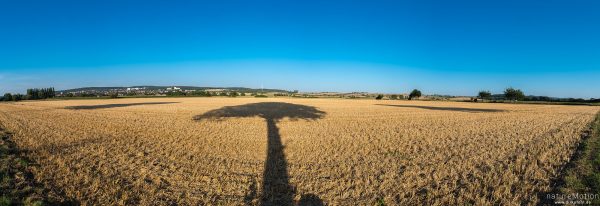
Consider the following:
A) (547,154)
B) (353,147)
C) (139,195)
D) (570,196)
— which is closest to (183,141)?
(139,195)

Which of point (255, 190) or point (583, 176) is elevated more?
point (583, 176)

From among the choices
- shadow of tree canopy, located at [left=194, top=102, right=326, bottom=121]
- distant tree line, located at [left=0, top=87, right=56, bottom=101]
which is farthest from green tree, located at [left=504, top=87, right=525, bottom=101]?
distant tree line, located at [left=0, top=87, right=56, bottom=101]

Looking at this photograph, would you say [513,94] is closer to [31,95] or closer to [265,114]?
[265,114]

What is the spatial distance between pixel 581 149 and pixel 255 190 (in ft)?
55.6

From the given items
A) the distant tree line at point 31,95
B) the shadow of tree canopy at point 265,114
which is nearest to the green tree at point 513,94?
the shadow of tree canopy at point 265,114

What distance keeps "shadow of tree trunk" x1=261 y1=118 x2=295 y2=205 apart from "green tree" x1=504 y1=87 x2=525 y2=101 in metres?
125

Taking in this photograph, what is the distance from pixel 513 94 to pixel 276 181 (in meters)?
130

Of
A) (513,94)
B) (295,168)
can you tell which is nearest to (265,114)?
(295,168)

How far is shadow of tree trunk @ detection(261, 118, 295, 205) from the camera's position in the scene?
876 centimetres

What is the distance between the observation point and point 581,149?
14594mm

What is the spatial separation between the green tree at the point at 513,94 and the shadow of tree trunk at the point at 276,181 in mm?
124681

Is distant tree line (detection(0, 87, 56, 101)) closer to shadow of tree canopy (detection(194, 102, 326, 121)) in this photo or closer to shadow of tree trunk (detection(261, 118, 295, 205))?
shadow of tree canopy (detection(194, 102, 326, 121))

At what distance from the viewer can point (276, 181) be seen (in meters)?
10.4

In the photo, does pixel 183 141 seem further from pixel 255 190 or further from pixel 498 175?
pixel 498 175
